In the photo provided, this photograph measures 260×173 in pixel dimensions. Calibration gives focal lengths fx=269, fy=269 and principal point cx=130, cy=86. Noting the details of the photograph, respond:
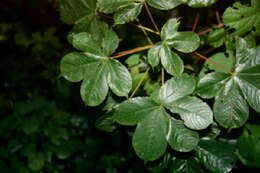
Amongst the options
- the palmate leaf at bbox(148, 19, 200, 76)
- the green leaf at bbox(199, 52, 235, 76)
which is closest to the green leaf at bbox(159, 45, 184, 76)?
the palmate leaf at bbox(148, 19, 200, 76)

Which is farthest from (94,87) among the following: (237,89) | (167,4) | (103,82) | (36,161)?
(36,161)

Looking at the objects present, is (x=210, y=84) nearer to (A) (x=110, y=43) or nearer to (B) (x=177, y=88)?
(B) (x=177, y=88)

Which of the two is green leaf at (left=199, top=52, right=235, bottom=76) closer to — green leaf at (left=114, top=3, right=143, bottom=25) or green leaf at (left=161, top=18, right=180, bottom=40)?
green leaf at (left=161, top=18, right=180, bottom=40)

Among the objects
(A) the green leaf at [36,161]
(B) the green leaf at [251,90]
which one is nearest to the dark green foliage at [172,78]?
(B) the green leaf at [251,90]

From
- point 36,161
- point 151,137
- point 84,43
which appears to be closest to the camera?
point 151,137

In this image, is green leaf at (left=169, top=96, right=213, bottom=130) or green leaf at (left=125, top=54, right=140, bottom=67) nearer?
green leaf at (left=169, top=96, right=213, bottom=130)

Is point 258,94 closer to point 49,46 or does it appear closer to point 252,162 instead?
point 252,162
